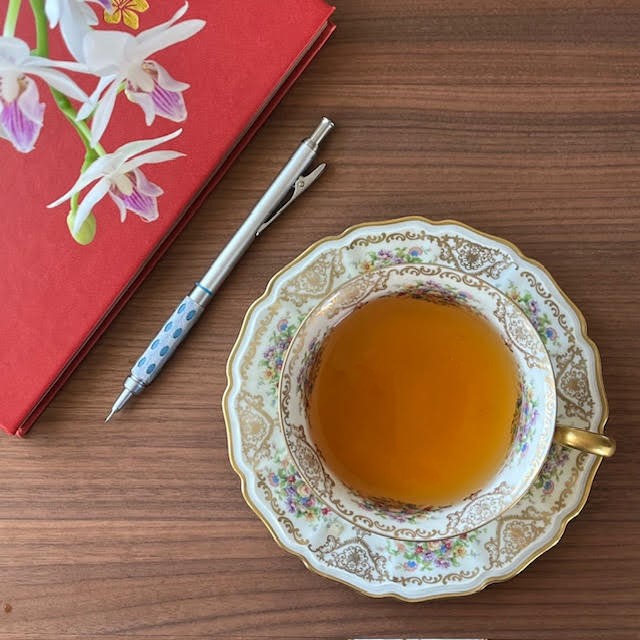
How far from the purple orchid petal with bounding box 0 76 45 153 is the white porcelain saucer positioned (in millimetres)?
298

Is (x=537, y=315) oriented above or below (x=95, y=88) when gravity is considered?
below

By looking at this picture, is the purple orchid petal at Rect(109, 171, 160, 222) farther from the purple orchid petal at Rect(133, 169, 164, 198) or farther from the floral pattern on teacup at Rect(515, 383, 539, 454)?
the floral pattern on teacup at Rect(515, 383, 539, 454)

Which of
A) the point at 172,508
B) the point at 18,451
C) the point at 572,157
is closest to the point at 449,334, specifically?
the point at 572,157

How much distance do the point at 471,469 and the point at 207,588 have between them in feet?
1.03

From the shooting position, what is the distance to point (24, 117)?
0.72m

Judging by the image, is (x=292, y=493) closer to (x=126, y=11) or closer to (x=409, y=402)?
(x=409, y=402)

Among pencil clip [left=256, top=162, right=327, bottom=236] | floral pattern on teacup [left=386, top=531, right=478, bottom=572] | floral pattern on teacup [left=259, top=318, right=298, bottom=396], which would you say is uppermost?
pencil clip [left=256, top=162, right=327, bottom=236]

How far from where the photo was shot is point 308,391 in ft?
2.31

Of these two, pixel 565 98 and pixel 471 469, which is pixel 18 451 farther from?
pixel 565 98

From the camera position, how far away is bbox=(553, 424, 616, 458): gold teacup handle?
599mm

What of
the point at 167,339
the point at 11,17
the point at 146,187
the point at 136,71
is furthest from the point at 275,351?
the point at 11,17

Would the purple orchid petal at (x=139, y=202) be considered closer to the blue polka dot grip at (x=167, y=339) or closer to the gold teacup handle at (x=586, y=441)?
the blue polka dot grip at (x=167, y=339)

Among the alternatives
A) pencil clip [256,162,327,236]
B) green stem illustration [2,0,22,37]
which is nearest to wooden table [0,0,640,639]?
pencil clip [256,162,327,236]

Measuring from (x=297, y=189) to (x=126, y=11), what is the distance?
0.26 metres
